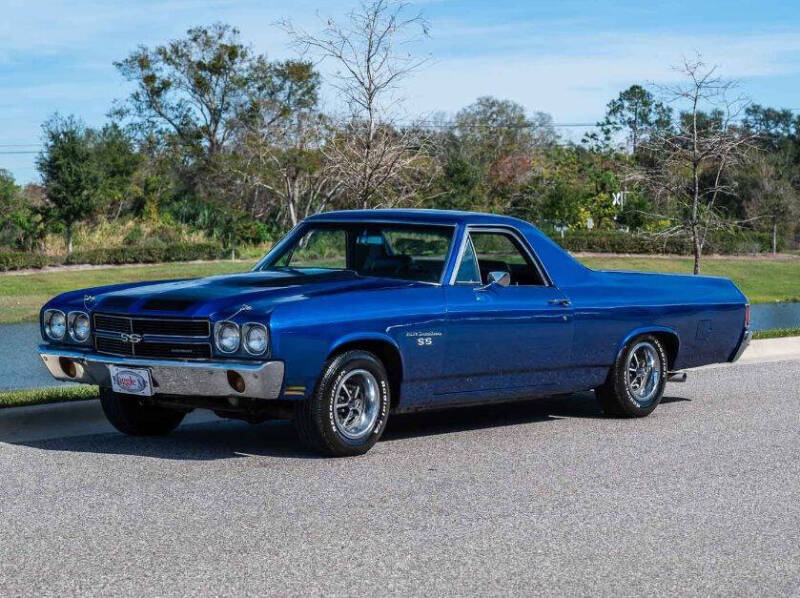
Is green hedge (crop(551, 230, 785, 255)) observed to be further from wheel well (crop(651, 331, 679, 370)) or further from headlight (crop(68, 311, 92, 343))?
headlight (crop(68, 311, 92, 343))

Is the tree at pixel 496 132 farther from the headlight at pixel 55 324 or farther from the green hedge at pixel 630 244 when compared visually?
the headlight at pixel 55 324

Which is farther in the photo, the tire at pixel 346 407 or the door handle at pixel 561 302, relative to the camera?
the door handle at pixel 561 302

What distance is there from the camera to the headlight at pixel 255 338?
746 cm

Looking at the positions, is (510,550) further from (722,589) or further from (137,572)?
(137,572)

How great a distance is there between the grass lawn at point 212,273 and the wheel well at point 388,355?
1706 cm

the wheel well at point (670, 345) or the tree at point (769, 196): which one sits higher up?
the tree at point (769, 196)

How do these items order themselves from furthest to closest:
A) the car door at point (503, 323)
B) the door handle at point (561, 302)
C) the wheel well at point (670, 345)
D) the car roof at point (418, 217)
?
the wheel well at point (670, 345)
the door handle at point (561, 302)
the car roof at point (418, 217)
the car door at point (503, 323)

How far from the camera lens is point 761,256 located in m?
51.3

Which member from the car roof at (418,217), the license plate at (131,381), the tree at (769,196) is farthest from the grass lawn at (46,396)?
the tree at (769,196)

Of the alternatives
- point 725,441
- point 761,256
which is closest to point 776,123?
Answer: point 761,256

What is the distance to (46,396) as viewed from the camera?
9766mm

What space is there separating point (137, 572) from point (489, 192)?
48261mm

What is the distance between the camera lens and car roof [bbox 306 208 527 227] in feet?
29.7

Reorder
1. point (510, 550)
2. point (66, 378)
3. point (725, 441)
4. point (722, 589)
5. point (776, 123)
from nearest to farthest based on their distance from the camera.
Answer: point (722, 589)
point (510, 550)
point (66, 378)
point (725, 441)
point (776, 123)
